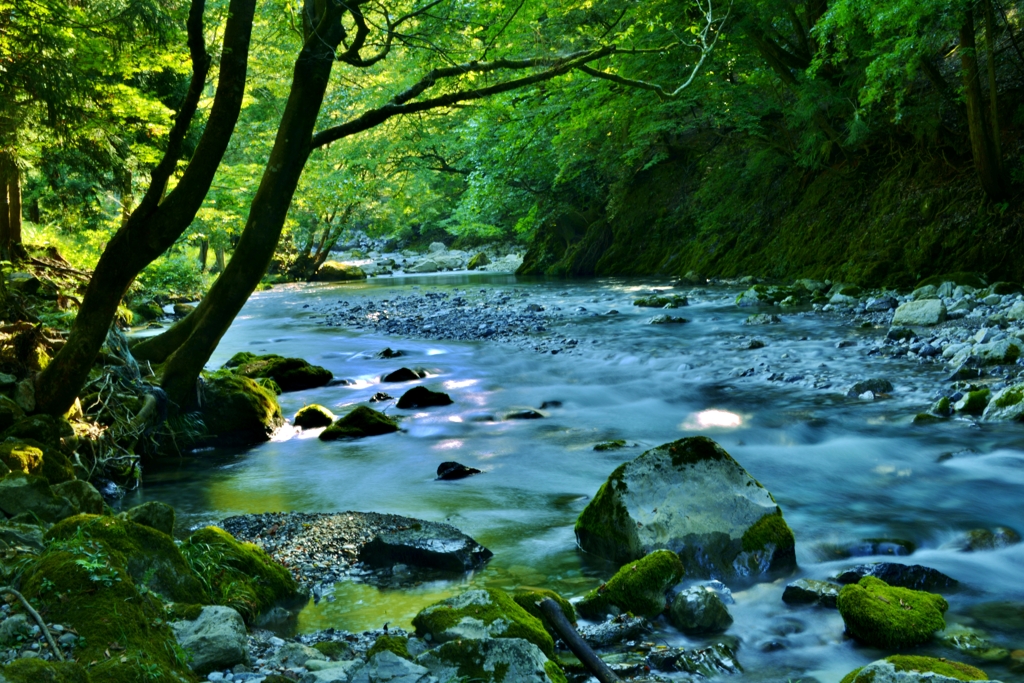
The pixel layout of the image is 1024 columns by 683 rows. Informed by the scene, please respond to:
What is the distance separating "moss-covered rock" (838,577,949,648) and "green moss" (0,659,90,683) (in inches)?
131

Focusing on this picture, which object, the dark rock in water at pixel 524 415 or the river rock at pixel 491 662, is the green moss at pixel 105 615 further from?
the dark rock in water at pixel 524 415

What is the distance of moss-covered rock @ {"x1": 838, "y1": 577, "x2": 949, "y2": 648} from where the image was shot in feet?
12.1

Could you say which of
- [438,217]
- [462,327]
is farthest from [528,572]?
[438,217]

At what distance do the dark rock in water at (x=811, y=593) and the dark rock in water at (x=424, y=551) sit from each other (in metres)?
1.81

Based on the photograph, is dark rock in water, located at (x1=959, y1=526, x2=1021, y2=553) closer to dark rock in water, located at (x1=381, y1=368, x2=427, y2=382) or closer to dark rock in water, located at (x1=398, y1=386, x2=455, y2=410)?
dark rock in water, located at (x1=398, y1=386, x2=455, y2=410)

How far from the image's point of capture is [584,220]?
100.0ft

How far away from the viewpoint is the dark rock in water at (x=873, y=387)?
8.91 meters

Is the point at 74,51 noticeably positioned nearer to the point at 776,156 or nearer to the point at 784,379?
the point at 784,379

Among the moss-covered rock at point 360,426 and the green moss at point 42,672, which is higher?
the green moss at point 42,672

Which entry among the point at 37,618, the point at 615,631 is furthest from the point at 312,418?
the point at 37,618

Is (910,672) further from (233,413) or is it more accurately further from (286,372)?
(286,372)

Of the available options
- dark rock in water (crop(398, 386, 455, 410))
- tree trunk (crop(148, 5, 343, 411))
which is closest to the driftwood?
tree trunk (crop(148, 5, 343, 411))

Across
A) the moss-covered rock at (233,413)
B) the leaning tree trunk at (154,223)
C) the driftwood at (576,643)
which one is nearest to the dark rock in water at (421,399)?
the moss-covered rock at (233,413)

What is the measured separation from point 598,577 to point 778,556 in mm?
1111
